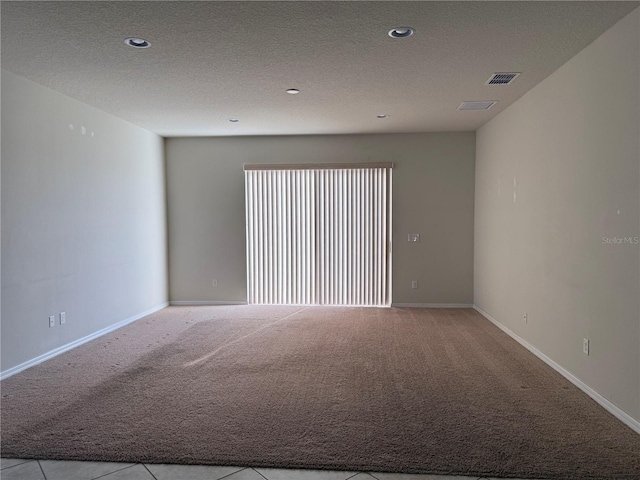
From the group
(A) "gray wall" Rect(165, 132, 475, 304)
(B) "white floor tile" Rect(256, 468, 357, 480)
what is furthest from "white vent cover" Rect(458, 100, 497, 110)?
(B) "white floor tile" Rect(256, 468, 357, 480)

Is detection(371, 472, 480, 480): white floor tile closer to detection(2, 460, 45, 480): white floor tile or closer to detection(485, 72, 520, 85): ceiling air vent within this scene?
detection(2, 460, 45, 480): white floor tile

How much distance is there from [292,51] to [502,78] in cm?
200

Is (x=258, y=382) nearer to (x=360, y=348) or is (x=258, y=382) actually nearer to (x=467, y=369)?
(x=360, y=348)

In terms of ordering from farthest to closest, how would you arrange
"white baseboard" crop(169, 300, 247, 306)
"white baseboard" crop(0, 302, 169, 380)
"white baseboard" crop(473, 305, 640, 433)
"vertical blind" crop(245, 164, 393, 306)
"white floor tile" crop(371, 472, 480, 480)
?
"white baseboard" crop(169, 300, 247, 306) → "vertical blind" crop(245, 164, 393, 306) → "white baseboard" crop(0, 302, 169, 380) → "white baseboard" crop(473, 305, 640, 433) → "white floor tile" crop(371, 472, 480, 480)

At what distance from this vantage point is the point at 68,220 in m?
4.38

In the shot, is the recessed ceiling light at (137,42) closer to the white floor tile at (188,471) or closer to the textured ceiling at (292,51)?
→ the textured ceiling at (292,51)

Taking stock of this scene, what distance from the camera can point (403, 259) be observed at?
6.45 meters

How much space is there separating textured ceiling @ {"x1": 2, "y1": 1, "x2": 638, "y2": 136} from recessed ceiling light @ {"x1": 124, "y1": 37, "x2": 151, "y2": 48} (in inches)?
2.0

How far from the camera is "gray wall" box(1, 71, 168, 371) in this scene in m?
3.69

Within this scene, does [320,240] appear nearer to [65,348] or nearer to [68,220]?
[68,220]

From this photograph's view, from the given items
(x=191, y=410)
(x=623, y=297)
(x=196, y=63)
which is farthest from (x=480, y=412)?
(x=196, y=63)

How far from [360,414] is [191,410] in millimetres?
1162

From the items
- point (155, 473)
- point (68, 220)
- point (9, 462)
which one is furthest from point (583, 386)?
point (68, 220)

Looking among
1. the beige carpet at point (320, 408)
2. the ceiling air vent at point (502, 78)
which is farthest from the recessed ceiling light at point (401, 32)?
the beige carpet at point (320, 408)
